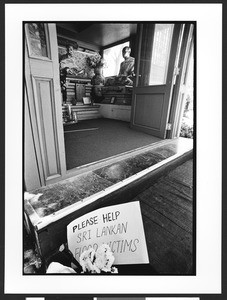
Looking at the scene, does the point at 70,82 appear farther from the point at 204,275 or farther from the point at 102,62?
the point at 204,275

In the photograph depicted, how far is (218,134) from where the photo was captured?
2.27 feet

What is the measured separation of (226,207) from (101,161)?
0.96 metres

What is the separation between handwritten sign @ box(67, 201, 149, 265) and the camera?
76 cm

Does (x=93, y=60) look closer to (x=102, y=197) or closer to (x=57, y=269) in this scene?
(x=102, y=197)

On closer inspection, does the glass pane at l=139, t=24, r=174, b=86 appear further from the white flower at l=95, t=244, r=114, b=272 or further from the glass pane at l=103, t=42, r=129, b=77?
the glass pane at l=103, t=42, r=129, b=77

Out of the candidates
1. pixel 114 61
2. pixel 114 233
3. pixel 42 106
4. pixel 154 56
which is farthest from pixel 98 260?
pixel 114 61

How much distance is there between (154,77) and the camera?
2479 millimetres

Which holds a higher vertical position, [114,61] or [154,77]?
[114,61]

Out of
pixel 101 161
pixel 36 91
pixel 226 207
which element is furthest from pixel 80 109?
pixel 226 207

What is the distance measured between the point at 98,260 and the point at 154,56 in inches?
108

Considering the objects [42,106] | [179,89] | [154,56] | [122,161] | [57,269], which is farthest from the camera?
[154,56]

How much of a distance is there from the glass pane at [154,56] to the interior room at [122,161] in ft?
0.04

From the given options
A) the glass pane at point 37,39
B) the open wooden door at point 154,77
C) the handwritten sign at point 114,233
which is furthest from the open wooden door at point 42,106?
the open wooden door at point 154,77

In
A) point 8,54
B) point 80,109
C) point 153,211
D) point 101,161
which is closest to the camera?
point 8,54
